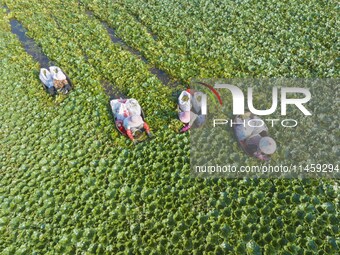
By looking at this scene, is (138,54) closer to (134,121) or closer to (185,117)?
(134,121)

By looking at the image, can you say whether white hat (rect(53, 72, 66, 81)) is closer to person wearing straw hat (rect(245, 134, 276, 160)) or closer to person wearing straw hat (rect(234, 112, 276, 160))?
Answer: person wearing straw hat (rect(234, 112, 276, 160))

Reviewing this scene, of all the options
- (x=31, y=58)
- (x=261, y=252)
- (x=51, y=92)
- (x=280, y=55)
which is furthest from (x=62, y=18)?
(x=261, y=252)

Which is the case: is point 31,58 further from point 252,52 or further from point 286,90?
point 286,90

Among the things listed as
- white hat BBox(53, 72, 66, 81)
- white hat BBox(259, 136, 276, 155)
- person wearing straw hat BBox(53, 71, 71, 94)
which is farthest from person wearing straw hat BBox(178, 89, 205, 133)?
white hat BBox(53, 72, 66, 81)

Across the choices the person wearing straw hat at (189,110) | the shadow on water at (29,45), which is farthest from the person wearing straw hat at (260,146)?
the shadow on water at (29,45)

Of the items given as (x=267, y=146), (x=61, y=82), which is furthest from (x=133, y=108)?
(x=267, y=146)

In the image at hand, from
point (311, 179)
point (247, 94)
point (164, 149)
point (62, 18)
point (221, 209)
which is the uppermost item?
point (62, 18)

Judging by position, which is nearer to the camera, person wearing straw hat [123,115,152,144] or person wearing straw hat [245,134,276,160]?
person wearing straw hat [245,134,276,160]
